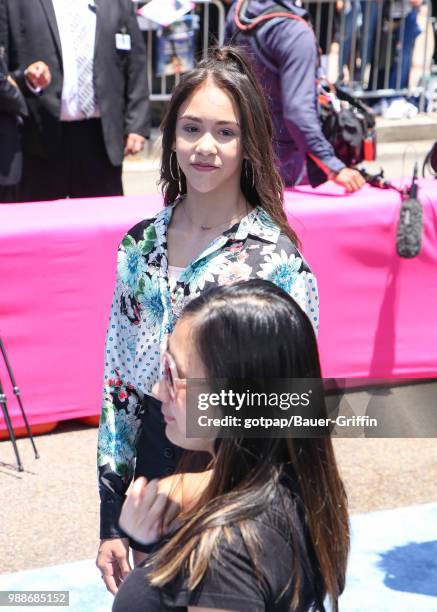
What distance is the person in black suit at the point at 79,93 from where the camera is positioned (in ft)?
17.9

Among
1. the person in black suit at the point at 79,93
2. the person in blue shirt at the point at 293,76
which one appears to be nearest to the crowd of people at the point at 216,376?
the person in blue shirt at the point at 293,76

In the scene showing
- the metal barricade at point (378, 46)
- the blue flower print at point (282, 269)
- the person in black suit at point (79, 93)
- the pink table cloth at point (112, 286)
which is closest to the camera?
the blue flower print at point (282, 269)

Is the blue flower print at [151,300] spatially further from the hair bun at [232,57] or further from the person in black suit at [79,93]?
the person in black suit at [79,93]

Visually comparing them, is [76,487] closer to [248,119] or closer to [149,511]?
[248,119]

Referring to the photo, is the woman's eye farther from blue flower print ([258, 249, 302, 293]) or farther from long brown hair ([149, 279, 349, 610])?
long brown hair ([149, 279, 349, 610])

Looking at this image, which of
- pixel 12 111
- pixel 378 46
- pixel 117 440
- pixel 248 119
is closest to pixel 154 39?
pixel 378 46

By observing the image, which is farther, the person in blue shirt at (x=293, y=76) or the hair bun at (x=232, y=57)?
the person in blue shirt at (x=293, y=76)

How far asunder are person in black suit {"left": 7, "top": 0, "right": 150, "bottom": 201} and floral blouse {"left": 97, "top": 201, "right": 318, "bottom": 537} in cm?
314

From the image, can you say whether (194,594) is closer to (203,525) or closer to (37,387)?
(203,525)

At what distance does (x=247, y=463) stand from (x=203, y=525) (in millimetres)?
126

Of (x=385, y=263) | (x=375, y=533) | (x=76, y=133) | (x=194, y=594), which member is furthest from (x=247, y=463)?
(x=76, y=133)

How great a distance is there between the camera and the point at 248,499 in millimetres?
1662

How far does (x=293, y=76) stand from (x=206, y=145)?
103 inches

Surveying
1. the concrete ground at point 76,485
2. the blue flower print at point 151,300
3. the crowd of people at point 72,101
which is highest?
the blue flower print at point 151,300
